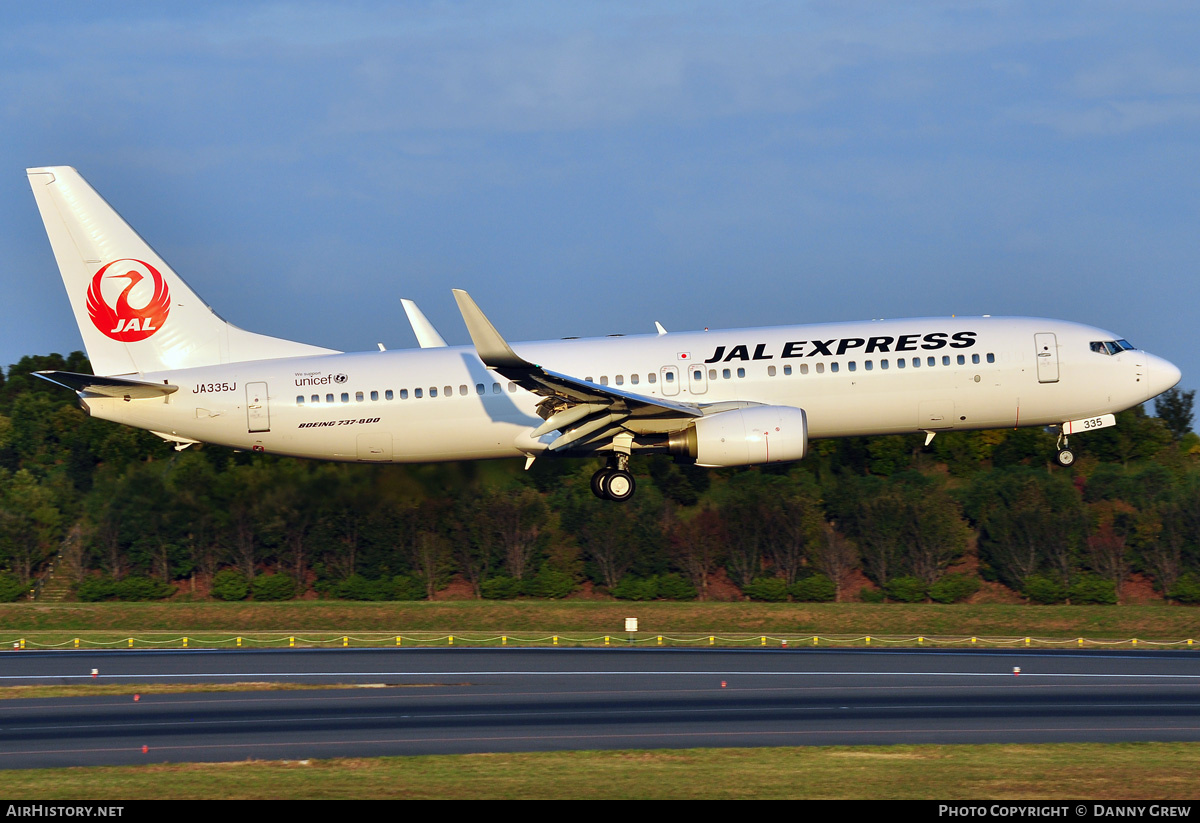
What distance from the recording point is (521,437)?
34.7m

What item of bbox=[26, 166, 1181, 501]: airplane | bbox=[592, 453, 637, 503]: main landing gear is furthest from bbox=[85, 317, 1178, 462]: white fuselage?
bbox=[592, 453, 637, 503]: main landing gear

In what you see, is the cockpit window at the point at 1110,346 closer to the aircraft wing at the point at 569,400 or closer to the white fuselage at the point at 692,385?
the white fuselage at the point at 692,385

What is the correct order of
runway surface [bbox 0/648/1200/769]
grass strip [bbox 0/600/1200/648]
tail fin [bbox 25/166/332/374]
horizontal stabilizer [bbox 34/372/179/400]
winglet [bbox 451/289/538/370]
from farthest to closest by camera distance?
grass strip [bbox 0/600/1200/648] < tail fin [bbox 25/166/332/374] < horizontal stabilizer [bbox 34/372/179/400] < winglet [bbox 451/289/538/370] < runway surface [bbox 0/648/1200/769]

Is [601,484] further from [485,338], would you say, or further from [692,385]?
[485,338]

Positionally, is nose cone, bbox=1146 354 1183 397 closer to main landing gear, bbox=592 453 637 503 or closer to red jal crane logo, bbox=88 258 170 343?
main landing gear, bbox=592 453 637 503

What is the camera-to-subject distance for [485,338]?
1174 inches

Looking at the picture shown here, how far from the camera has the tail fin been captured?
35.8 m

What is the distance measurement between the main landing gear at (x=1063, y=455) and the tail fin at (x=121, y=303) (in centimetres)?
2040

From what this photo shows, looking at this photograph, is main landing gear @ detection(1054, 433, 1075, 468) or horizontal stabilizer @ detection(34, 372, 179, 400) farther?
main landing gear @ detection(1054, 433, 1075, 468)

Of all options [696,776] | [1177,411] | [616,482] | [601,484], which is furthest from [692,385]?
[1177,411]

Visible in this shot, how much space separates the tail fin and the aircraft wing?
7101 mm

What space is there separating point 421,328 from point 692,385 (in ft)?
30.1

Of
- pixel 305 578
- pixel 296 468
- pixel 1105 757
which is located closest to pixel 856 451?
pixel 305 578

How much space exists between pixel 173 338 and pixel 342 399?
5.41 meters
